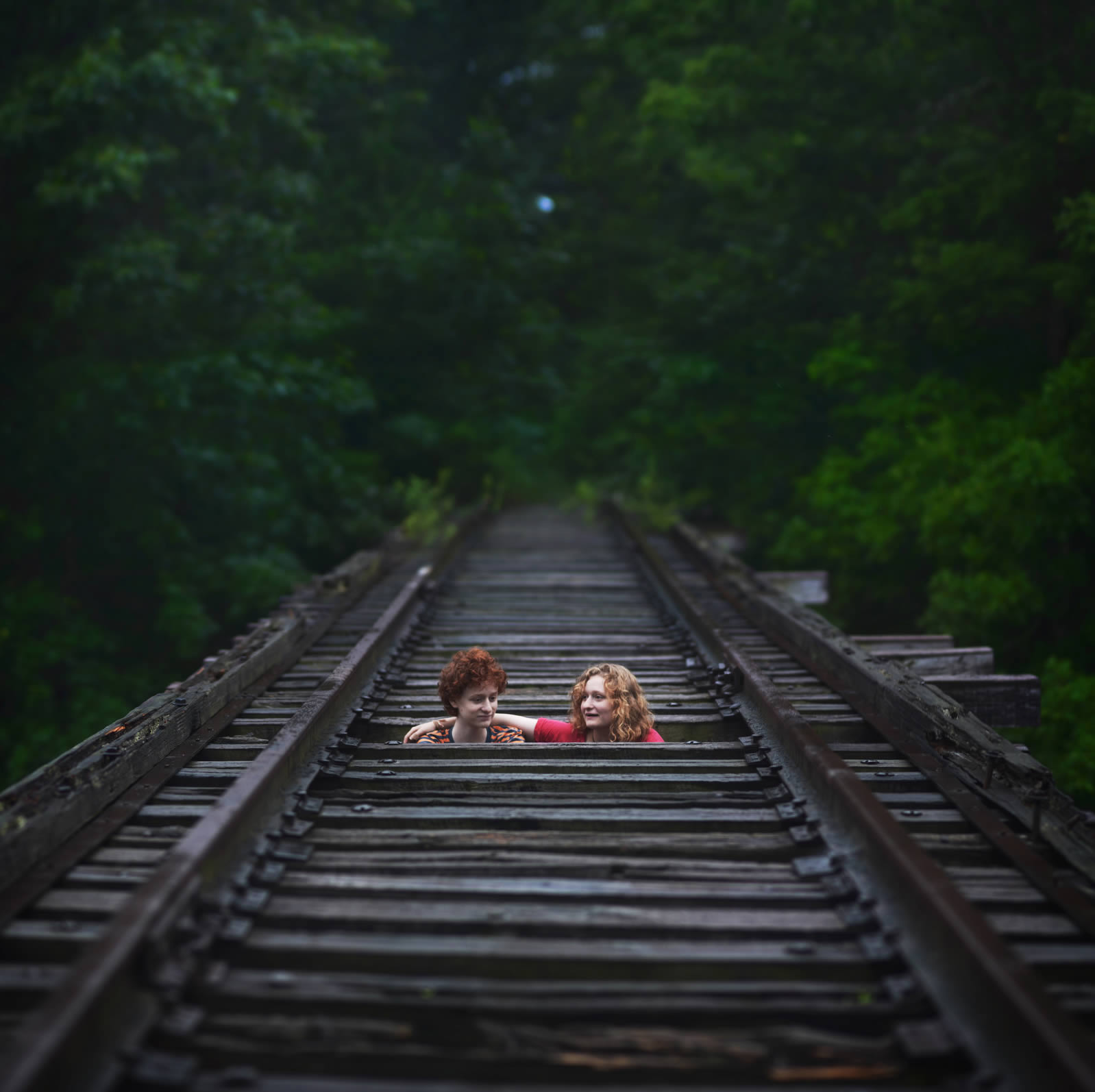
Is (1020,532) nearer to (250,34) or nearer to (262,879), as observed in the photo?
(262,879)

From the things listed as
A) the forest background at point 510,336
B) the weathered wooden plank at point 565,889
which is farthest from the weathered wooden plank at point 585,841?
the forest background at point 510,336

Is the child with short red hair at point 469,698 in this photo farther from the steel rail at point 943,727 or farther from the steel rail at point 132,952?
the steel rail at point 943,727

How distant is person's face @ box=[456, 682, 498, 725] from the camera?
4.23 metres

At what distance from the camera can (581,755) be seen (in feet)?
13.6

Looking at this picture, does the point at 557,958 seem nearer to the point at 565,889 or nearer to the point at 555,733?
the point at 565,889

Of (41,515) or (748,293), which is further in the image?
(748,293)

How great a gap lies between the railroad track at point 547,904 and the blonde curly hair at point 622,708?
5.9 inches

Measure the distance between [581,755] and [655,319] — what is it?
17288 mm

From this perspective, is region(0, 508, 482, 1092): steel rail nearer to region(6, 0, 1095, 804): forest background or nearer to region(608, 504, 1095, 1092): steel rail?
region(608, 504, 1095, 1092): steel rail

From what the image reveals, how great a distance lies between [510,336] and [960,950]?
58.2 ft

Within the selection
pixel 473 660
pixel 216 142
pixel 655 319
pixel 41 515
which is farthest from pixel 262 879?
pixel 655 319

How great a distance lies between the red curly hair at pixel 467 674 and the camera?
4.16 metres

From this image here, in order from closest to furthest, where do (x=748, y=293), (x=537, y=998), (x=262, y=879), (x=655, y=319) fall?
1. (x=537, y=998)
2. (x=262, y=879)
3. (x=748, y=293)
4. (x=655, y=319)

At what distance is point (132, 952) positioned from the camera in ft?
7.28
